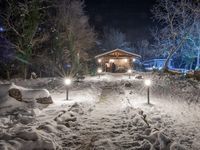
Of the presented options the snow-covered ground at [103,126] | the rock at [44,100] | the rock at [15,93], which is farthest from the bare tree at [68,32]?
the snow-covered ground at [103,126]

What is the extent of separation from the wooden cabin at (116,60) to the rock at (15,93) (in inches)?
1154

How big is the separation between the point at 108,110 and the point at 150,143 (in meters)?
4.28

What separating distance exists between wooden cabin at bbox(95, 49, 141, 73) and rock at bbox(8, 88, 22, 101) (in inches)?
1154

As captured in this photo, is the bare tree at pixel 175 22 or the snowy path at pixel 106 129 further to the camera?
the bare tree at pixel 175 22

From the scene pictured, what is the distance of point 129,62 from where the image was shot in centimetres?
4103

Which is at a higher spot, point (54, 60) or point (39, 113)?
point (54, 60)

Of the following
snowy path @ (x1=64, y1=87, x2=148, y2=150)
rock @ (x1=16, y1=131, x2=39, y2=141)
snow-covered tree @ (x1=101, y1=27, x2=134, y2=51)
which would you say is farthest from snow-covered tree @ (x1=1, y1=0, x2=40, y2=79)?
snow-covered tree @ (x1=101, y1=27, x2=134, y2=51)

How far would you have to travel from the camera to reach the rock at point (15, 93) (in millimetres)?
10422

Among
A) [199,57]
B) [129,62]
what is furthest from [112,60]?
[199,57]

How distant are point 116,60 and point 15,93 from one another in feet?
108

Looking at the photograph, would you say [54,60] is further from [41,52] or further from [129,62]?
[129,62]

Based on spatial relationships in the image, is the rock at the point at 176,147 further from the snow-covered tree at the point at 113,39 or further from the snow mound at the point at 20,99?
the snow-covered tree at the point at 113,39

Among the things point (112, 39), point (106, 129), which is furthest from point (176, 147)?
point (112, 39)

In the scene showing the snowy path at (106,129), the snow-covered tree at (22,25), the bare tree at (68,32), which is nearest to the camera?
the snowy path at (106,129)
